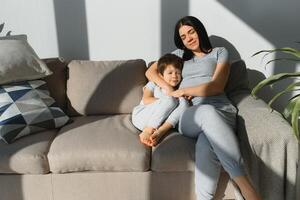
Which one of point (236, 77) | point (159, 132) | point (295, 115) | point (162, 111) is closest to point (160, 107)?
point (162, 111)

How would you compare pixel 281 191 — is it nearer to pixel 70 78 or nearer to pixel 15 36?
pixel 70 78

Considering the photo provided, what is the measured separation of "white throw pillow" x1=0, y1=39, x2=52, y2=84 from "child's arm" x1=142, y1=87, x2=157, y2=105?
0.66 metres

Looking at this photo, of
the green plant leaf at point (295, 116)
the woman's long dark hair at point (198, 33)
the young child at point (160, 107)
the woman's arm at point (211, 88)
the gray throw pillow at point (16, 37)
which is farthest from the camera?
the gray throw pillow at point (16, 37)

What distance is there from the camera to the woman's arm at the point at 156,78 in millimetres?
2337

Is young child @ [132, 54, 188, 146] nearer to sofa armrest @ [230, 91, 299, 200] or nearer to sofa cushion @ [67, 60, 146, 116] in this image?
sofa cushion @ [67, 60, 146, 116]

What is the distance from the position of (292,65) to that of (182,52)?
2.89ft

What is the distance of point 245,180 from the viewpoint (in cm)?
187

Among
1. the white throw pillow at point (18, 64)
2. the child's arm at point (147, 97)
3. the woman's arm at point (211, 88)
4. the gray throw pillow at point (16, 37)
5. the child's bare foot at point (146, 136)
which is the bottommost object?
the child's bare foot at point (146, 136)

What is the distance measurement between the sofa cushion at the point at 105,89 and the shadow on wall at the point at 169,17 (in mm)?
345

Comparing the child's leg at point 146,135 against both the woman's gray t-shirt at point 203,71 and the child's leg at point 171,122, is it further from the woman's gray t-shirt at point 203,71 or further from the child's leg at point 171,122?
the woman's gray t-shirt at point 203,71

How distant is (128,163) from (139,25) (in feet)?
3.80

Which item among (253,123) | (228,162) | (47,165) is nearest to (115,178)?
(47,165)

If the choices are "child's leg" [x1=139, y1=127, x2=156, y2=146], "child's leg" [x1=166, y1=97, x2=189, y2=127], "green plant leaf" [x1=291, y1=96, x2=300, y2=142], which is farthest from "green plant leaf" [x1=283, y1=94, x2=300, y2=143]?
"child's leg" [x1=139, y1=127, x2=156, y2=146]

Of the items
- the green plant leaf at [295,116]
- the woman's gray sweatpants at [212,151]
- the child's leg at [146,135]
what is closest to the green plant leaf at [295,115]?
the green plant leaf at [295,116]
